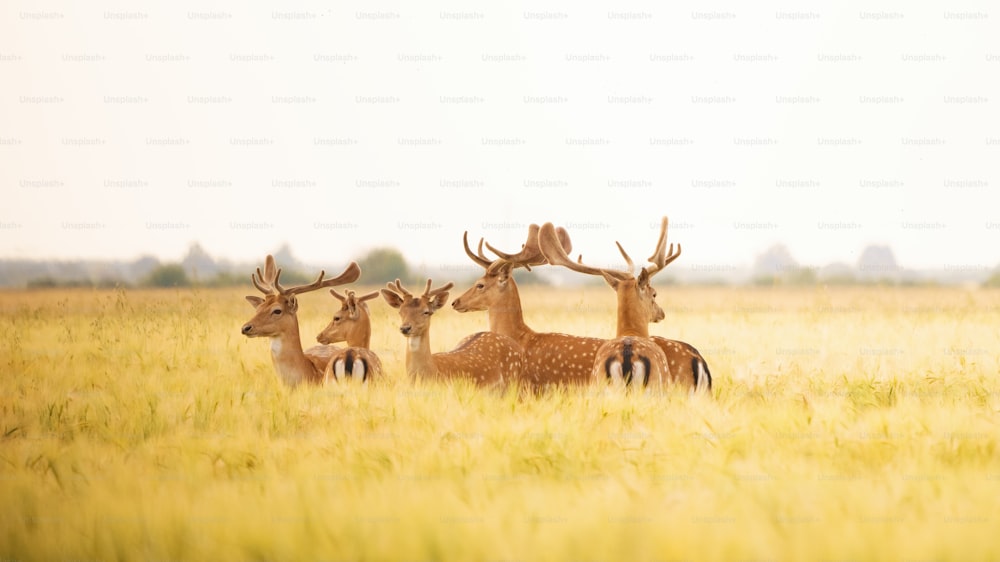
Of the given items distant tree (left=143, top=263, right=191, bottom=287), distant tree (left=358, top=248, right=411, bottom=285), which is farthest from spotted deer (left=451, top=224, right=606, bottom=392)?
distant tree (left=358, top=248, right=411, bottom=285)

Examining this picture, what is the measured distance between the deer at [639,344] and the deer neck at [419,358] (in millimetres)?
1343

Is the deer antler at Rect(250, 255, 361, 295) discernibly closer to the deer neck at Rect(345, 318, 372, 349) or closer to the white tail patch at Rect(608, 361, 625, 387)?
the deer neck at Rect(345, 318, 372, 349)

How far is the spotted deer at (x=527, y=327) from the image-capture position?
8.69m

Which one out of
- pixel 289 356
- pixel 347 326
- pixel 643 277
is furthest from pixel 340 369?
pixel 643 277

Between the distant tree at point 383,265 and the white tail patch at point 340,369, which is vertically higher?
the distant tree at point 383,265

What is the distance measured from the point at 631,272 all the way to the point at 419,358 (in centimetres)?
197

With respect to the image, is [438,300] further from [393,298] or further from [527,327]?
[527,327]

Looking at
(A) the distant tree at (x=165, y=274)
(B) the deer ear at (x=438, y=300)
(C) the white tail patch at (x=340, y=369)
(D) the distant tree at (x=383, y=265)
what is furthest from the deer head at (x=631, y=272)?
(D) the distant tree at (x=383, y=265)

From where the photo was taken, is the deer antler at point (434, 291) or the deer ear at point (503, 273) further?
the deer ear at point (503, 273)

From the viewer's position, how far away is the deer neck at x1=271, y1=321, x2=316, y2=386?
855 centimetres

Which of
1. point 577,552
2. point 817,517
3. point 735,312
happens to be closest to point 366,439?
point 577,552

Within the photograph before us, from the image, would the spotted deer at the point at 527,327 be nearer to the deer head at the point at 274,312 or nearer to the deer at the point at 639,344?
the deer at the point at 639,344

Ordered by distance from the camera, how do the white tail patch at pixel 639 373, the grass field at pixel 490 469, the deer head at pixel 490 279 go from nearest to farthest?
1. the grass field at pixel 490 469
2. the white tail patch at pixel 639 373
3. the deer head at pixel 490 279

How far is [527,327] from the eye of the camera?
31.1ft
